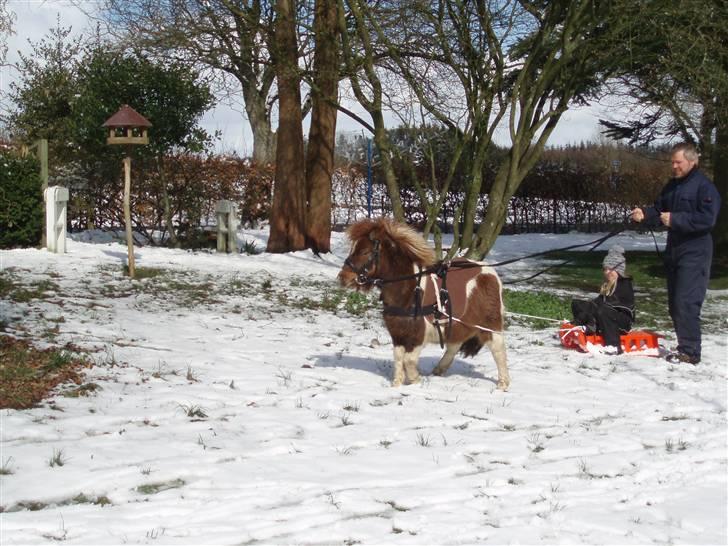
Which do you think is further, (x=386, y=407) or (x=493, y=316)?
(x=493, y=316)

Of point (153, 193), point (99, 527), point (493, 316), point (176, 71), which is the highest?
point (176, 71)

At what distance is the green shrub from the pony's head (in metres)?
9.57

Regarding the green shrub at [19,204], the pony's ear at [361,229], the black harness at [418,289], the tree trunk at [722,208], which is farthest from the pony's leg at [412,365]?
the tree trunk at [722,208]

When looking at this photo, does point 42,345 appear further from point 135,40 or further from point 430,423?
point 135,40

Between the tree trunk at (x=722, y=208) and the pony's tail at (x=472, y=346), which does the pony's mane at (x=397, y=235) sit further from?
the tree trunk at (x=722, y=208)

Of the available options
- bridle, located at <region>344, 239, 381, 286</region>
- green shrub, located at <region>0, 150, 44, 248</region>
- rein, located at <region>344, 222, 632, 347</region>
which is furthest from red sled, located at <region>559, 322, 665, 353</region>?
green shrub, located at <region>0, 150, 44, 248</region>

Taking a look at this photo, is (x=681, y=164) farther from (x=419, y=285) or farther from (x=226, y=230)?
(x=226, y=230)

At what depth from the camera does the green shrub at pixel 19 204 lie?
14617 mm

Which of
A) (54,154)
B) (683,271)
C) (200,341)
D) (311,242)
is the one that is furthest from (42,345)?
(54,154)

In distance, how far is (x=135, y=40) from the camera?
17.8m

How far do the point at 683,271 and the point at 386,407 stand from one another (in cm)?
374

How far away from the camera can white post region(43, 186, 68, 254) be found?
14505 millimetres

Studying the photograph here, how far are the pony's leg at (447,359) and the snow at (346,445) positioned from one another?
0.14 metres

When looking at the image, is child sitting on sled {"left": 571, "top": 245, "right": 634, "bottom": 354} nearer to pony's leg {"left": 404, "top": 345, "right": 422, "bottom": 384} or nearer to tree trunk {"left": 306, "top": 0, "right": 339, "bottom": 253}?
pony's leg {"left": 404, "top": 345, "right": 422, "bottom": 384}
